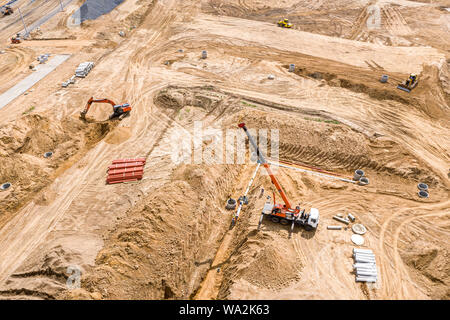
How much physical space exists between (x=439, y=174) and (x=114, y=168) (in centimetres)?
2234

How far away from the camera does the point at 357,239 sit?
16.3 metres

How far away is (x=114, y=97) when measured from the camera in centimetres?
2786

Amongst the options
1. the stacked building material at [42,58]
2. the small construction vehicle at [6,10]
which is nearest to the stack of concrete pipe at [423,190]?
the stacked building material at [42,58]

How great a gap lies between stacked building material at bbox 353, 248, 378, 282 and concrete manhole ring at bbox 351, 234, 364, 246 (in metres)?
0.56

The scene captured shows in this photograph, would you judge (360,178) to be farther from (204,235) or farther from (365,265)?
(204,235)

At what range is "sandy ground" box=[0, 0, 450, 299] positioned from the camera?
14508 millimetres

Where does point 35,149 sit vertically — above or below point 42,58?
below

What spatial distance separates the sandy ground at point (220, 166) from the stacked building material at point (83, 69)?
2.15 feet

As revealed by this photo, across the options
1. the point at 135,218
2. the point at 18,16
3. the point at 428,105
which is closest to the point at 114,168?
the point at 135,218

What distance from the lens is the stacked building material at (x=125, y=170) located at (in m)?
19.7

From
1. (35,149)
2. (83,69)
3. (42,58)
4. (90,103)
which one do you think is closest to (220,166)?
(90,103)

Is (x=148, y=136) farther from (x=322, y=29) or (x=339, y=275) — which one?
(x=322, y=29)

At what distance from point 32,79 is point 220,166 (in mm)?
23298

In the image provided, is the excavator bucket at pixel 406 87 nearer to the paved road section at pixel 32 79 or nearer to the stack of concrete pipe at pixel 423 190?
the stack of concrete pipe at pixel 423 190
